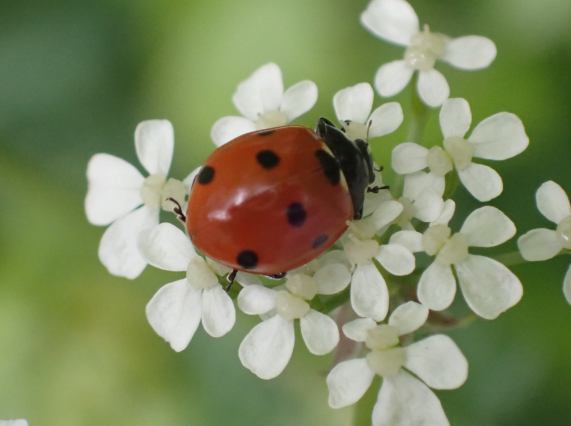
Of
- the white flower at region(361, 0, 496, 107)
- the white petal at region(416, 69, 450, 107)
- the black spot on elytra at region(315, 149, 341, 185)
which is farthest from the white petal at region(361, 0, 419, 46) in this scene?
the black spot on elytra at region(315, 149, 341, 185)

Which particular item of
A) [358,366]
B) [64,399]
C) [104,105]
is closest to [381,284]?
[358,366]

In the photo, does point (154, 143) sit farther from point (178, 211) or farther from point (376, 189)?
point (376, 189)

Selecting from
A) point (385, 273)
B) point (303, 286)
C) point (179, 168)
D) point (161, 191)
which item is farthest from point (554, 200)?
point (179, 168)

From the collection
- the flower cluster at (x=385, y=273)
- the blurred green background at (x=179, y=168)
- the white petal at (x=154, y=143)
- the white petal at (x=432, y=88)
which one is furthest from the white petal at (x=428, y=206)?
the blurred green background at (x=179, y=168)

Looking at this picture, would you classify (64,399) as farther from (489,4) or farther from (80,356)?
(489,4)

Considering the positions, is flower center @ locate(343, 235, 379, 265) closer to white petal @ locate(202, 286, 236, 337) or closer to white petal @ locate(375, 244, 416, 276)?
white petal @ locate(375, 244, 416, 276)

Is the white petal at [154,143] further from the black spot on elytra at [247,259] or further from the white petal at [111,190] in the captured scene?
the black spot on elytra at [247,259]
